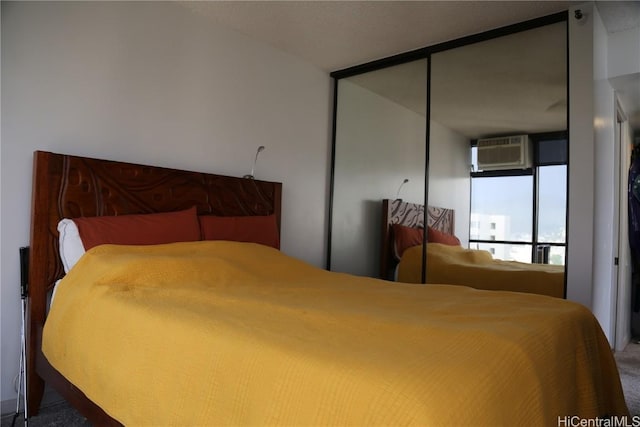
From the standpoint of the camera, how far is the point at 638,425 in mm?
1874

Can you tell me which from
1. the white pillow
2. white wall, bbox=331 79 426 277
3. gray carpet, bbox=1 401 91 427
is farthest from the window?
gray carpet, bbox=1 401 91 427

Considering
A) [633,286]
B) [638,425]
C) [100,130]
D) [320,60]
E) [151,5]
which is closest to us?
[638,425]

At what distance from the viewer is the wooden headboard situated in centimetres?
192

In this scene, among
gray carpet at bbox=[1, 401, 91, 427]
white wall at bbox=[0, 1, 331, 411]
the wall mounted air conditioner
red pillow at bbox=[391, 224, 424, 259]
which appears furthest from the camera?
red pillow at bbox=[391, 224, 424, 259]

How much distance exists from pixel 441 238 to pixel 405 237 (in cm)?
29

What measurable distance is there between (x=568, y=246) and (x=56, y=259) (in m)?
2.89

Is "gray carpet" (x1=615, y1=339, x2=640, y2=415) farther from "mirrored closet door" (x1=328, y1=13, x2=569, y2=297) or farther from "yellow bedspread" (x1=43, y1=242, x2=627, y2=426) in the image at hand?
"yellow bedspread" (x1=43, y1=242, x2=627, y2=426)

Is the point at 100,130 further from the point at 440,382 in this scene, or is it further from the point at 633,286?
the point at 633,286

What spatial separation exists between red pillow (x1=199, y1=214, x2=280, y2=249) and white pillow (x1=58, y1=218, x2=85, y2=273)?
0.70 m

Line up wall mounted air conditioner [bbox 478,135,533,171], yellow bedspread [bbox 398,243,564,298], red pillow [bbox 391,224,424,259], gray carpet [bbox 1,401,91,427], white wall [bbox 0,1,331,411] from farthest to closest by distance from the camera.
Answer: red pillow [bbox 391,224,424,259], wall mounted air conditioner [bbox 478,135,533,171], yellow bedspread [bbox 398,243,564,298], white wall [bbox 0,1,331,411], gray carpet [bbox 1,401,91,427]

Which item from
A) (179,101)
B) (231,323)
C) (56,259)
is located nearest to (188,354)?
(231,323)

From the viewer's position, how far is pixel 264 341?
104cm

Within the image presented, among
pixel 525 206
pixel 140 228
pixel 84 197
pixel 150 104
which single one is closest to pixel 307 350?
pixel 140 228

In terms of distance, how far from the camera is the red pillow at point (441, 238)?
3.12 metres
